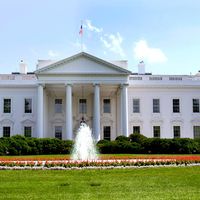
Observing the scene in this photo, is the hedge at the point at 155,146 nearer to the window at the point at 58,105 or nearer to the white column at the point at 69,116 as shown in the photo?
the white column at the point at 69,116

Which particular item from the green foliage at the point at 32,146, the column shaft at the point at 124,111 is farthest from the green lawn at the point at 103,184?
the column shaft at the point at 124,111

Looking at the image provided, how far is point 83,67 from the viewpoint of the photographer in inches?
1796

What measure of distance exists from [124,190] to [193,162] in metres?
9.12

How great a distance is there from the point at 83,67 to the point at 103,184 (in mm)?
32522

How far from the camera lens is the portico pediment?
148 feet

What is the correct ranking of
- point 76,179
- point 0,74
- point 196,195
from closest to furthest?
point 196,195
point 76,179
point 0,74

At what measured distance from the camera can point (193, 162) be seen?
2081 centimetres

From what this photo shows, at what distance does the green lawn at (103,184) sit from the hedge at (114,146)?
56.9ft

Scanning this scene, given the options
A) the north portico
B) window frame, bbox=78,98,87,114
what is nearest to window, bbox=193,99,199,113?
the north portico

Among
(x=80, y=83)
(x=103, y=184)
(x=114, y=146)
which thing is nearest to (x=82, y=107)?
(x=80, y=83)

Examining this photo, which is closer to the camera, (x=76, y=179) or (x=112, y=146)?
(x=76, y=179)

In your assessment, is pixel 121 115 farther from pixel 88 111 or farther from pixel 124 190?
pixel 124 190

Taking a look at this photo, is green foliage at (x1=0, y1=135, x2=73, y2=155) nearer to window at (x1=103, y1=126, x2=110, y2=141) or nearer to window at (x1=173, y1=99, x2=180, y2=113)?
window at (x1=103, y1=126, x2=110, y2=141)

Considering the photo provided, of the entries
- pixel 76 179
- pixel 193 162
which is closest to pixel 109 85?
pixel 193 162
